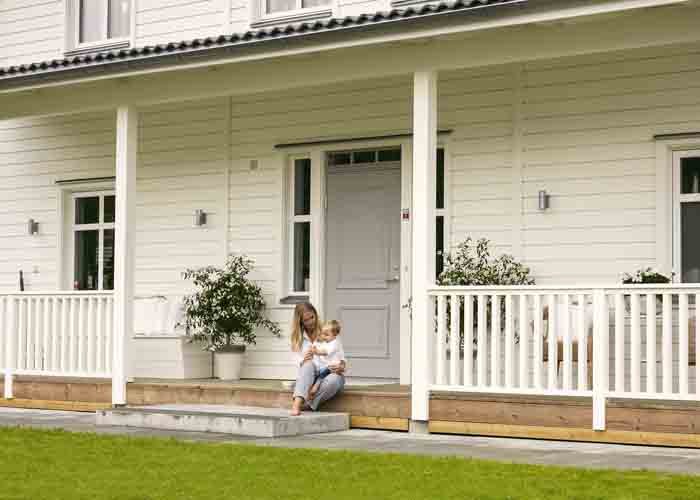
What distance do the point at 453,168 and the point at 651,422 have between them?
3683 millimetres

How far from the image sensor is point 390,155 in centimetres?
1281

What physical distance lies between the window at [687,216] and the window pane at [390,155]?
2.90m

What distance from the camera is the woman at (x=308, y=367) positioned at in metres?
10.7

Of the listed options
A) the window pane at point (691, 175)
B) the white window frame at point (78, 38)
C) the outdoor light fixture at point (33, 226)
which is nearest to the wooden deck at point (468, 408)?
the window pane at point (691, 175)

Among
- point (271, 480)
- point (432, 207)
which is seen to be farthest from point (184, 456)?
point (432, 207)

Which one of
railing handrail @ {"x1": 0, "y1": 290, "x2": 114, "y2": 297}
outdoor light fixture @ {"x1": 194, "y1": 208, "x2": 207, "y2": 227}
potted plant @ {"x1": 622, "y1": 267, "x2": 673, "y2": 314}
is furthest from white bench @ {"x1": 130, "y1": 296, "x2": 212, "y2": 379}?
potted plant @ {"x1": 622, "y1": 267, "x2": 673, "y2": 314}

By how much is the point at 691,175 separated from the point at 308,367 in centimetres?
365

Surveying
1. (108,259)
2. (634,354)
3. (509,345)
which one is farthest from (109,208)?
(634,354)

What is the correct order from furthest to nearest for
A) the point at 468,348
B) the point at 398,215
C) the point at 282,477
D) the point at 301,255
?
the point at 301,255 → the point at 398,215 → the point at 468,348 → the point at 282,477

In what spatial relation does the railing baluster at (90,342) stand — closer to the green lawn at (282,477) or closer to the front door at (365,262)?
the front door at (365,262)

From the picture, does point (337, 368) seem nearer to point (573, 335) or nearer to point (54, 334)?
point (573, 335)

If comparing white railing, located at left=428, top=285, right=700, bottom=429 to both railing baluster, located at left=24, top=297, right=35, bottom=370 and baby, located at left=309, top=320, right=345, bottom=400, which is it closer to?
baby, located at left=309, top=320, right=345, bottom=400

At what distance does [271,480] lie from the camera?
290 inches

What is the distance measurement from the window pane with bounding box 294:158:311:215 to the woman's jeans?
9.35 ft
